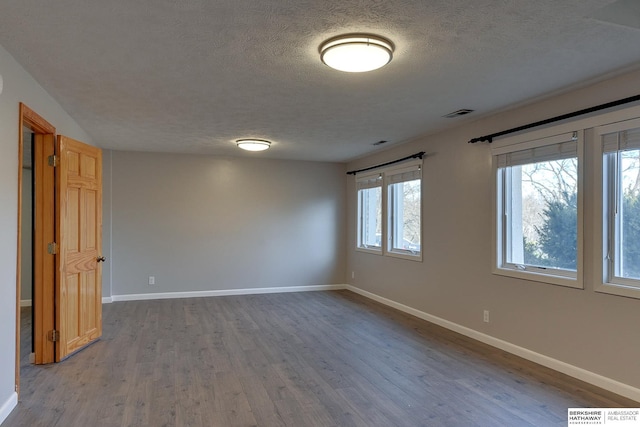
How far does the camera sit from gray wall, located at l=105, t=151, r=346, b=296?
636cm

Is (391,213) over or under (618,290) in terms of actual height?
over

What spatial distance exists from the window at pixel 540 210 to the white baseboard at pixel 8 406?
4.10 metres

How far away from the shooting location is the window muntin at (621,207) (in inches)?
114

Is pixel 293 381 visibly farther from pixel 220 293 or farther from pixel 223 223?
pixel 223 223

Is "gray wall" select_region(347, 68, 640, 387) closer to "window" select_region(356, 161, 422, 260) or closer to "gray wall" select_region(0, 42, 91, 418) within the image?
"window" select_region(356, 161, 422, 260)

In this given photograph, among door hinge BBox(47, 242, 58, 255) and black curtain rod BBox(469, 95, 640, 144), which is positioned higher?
black curtain rod BBox(469, 95, 640, 144)

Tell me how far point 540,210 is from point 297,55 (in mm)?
2646

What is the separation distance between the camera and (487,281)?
4145mm

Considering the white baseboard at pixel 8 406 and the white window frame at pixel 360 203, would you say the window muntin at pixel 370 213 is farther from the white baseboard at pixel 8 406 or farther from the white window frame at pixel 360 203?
the white baseboard at pixel 8 406

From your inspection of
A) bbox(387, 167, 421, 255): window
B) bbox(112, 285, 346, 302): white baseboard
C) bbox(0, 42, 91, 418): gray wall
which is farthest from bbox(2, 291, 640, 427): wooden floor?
bbox(112, 285, 346, 302): white baseboard

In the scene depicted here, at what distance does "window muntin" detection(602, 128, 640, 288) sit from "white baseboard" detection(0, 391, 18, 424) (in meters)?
4.26

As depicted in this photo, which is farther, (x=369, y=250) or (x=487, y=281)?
(x=369, y=250)

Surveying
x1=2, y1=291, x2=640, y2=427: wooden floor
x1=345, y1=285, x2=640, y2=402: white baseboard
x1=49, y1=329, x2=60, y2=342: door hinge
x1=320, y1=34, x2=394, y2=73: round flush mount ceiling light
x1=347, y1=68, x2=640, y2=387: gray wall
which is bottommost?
x1=2, y1=291, x2=640, y2=427: wooden floor

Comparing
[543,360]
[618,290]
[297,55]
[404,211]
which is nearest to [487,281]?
[543,360]
